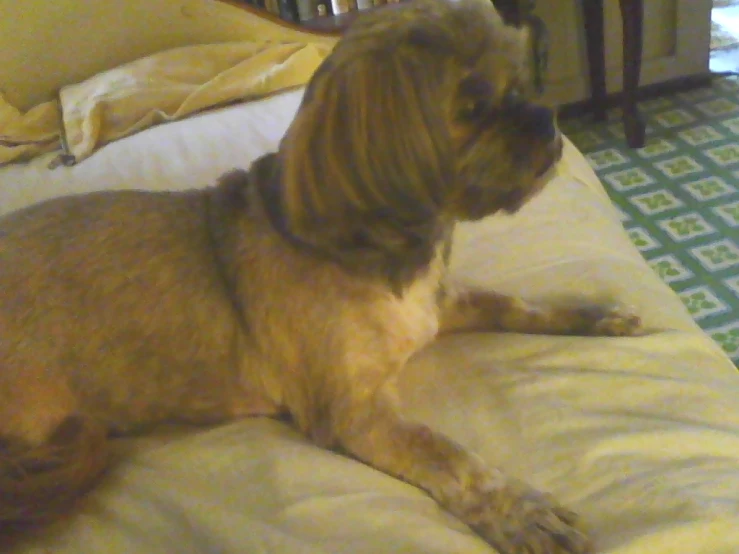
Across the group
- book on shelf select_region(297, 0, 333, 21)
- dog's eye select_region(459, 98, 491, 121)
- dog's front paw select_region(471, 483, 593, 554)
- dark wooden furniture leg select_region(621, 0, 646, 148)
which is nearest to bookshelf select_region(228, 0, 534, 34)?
book on shelf select_region(297, 0, 333, 21)

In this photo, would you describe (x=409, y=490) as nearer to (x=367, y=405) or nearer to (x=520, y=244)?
(x=367, y=405)

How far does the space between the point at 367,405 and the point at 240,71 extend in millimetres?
1157

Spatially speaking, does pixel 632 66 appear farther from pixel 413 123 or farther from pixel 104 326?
pixel 104 326

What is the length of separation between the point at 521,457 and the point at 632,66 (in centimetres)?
212

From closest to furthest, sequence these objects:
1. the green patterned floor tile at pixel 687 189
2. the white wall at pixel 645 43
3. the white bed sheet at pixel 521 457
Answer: the white bed sheet at pixel 521 457 < the green patterned floor tile at pixel 687 189 < the white wall at pixel 645 43

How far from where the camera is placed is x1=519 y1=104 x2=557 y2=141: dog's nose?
38.3 inches

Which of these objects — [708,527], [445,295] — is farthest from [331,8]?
[708,527]

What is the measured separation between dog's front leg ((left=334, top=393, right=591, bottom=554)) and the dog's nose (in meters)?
0.44

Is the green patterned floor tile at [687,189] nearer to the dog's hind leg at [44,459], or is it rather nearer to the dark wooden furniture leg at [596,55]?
the dark wooden furniture leg at [596,55]

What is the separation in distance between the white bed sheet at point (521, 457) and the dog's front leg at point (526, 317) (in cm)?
4

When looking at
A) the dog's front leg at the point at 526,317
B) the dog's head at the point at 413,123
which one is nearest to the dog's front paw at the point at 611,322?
the dog's front leg at the point at 526,317

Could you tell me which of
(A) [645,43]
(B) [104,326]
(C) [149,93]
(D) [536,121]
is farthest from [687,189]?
(B) [104,326]

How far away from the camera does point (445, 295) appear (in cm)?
118

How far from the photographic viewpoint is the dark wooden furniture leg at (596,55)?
2.75 m
